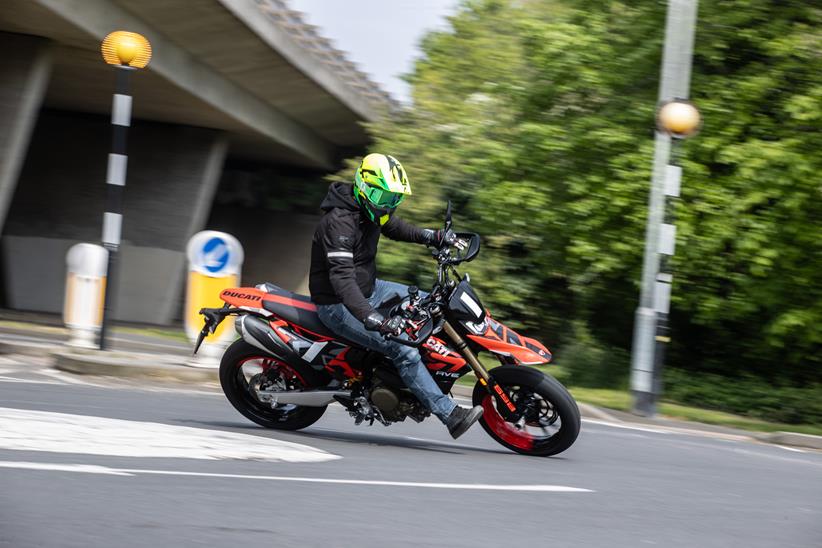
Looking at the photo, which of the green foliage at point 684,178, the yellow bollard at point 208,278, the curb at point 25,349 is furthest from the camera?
the green foliage at point 684,178

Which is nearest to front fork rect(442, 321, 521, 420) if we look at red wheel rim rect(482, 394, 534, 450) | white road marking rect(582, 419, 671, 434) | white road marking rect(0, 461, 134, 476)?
red wheel rim rect(482, 394, 534, 450)

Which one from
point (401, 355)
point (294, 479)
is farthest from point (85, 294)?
point (294, 479)

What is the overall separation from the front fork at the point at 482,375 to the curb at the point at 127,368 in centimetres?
435

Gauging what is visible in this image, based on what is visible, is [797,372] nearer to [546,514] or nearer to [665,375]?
[665,375]

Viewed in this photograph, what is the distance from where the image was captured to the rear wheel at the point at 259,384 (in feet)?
26.0

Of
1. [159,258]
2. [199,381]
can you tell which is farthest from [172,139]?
[199,381]

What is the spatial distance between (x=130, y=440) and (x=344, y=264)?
5.21ft

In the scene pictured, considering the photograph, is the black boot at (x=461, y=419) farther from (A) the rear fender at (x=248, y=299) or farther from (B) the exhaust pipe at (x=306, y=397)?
(A) the rear fender at (x=248, y=299)

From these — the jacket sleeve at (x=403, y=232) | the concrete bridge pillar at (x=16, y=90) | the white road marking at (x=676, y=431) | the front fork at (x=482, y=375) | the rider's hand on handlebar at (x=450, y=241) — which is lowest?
the white road marking at (x=676, y=431)

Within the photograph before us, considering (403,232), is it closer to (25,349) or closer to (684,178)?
(25,349)

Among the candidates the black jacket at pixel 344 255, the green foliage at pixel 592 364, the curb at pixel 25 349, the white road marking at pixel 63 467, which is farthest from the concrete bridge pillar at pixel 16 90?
the white road marking at pixel 63 467

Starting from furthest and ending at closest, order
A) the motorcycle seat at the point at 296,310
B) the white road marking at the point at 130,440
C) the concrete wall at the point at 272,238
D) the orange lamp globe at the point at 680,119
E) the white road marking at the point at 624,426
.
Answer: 1. the concrete wall at the point at 272,238
2. the orange lamp globe at the point at 680,119
3. the white road marking at the point at 624,426
4. the motorcycle seat at the point at 296,310
5. the white road marking at the point at 130,440

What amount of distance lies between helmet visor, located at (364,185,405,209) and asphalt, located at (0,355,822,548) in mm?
1509

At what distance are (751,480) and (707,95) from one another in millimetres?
10030
